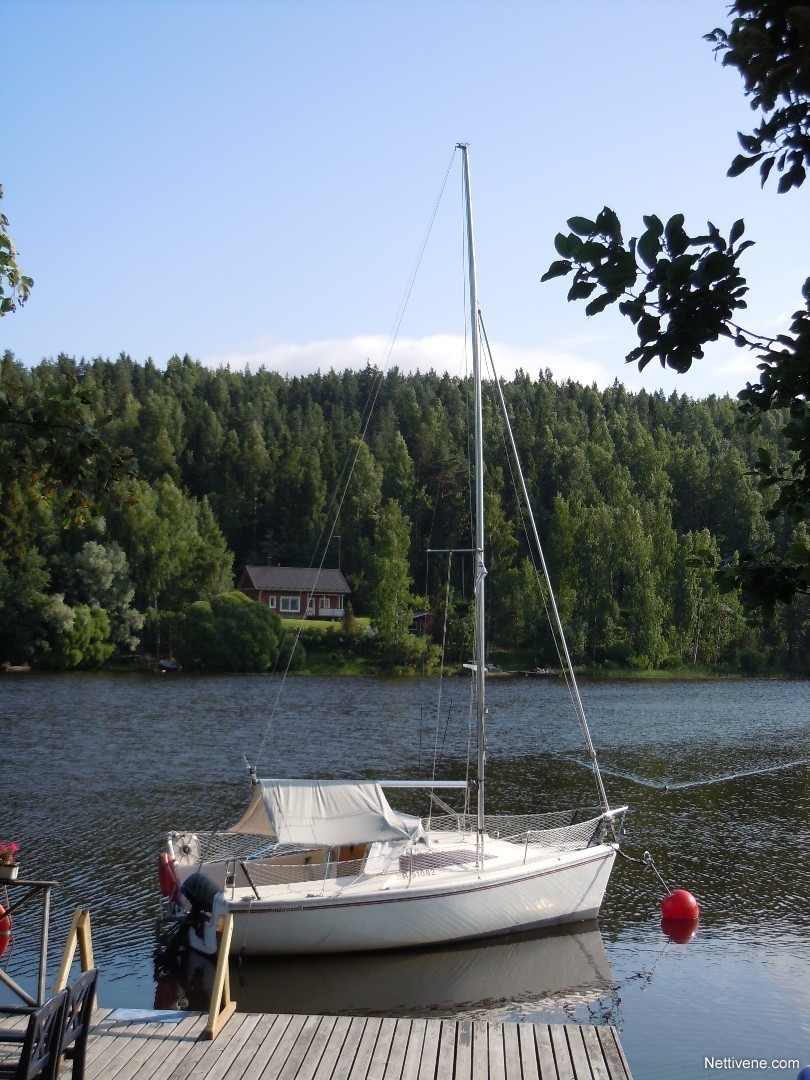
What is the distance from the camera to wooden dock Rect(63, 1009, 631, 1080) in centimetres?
930

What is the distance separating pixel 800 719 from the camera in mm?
50906

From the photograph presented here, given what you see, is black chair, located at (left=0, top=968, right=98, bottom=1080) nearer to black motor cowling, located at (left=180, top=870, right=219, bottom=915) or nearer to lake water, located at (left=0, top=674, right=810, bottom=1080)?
lake water, located at (left=0, top=674, right=810, bottom=1080)

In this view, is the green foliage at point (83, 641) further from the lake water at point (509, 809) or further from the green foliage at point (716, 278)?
the green foliage at point (716, 278)

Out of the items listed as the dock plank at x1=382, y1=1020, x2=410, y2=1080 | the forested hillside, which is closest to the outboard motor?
the dock plank at x1=382, y1=1020, x2=410, y2=1080

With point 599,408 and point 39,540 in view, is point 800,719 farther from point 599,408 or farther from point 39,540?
point 599,408

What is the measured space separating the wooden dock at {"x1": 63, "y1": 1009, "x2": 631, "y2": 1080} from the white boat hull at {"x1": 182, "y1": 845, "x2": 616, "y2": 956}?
548 centimetres

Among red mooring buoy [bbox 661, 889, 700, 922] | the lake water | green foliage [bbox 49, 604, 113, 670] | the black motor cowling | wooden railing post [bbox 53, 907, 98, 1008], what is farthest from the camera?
green foliage [bbox 49, 604, 113, 670]

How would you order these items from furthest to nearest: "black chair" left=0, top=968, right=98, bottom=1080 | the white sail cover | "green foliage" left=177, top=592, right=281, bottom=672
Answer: "green foliage" left=177, top=592, right=281, bottom=672, the white sail cover, "black chair" left=0, top=968, right=98, bottom=1080

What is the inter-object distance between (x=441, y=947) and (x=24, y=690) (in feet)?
154

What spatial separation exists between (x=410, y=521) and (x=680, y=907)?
90376mm

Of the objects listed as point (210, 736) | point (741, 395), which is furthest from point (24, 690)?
point (741, 395)

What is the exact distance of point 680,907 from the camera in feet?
63.4

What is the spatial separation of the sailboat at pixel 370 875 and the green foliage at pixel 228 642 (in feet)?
188

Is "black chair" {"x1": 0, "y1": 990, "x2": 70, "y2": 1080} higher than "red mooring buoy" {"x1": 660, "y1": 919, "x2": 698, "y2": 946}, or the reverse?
"black chair" {"x1": 0, "y1": 990, "x2": 70, "y2": 1080}
